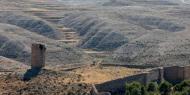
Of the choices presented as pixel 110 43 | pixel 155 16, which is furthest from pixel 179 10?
pixel 110 43

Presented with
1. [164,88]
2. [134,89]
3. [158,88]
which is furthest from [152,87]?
[134,89]

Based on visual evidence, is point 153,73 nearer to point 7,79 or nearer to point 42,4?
point 7,79

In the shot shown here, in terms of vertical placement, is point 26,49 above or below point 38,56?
below

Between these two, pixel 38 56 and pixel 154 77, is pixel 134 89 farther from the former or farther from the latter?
pixel 154 77

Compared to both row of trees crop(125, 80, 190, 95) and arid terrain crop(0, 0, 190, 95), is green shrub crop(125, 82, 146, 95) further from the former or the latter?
arid terrain crop(0, 0, 190, 95)

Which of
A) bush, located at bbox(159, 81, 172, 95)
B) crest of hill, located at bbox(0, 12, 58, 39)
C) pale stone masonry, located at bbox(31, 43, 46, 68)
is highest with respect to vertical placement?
pale stone masonry, located at bbox(31, 43, 46, 68)

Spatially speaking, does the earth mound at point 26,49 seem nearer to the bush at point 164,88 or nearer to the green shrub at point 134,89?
the bush at point 164,88

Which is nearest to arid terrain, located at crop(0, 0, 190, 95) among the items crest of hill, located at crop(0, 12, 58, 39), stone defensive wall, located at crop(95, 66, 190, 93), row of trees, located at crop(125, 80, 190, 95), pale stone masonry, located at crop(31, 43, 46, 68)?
crest of hill, located at crop(0, 12, 58, 39)

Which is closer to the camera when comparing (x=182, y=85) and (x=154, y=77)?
(x=182, y=85)
